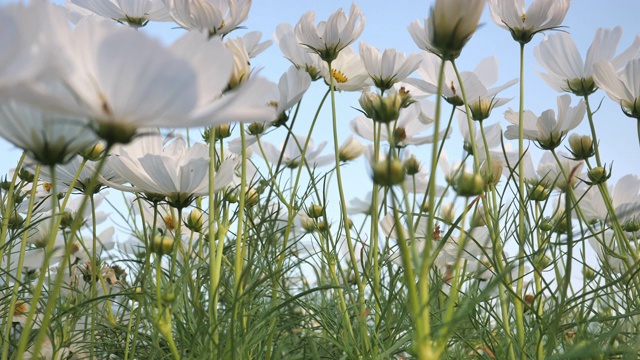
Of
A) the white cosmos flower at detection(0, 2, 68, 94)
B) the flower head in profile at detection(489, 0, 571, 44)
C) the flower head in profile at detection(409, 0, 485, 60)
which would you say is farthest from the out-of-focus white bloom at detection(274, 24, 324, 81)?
the white cosmos flower at detection(0, 2, 68, 94)

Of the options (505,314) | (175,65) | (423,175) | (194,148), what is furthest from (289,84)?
(423,175)

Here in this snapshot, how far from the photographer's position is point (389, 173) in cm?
39


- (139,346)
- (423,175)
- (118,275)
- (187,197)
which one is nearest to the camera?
(187,197)

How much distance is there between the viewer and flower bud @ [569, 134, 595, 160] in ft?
3.31

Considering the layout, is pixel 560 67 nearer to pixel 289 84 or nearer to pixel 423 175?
pixel 289 84

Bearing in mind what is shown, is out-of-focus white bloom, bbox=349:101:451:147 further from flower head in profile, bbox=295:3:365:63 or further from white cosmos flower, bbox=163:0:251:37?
white cosmos flower, bbox=163:0:251:37

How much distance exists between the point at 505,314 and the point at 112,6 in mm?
773

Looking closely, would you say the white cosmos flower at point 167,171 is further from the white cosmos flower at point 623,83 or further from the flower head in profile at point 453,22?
the white cosmos flower at point 623,83

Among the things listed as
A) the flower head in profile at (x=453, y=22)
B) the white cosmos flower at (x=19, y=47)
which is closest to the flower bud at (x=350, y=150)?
the flower head in profile at (x=453, y=22)

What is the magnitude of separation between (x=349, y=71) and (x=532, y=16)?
1.12 feet

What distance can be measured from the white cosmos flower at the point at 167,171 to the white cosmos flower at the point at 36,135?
0.17m

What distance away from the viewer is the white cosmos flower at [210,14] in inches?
29.6

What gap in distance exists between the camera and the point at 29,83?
31cm

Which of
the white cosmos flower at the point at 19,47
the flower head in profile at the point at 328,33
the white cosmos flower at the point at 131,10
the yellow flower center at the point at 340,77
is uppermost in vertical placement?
the white cosmos flower at the point at 131,10
